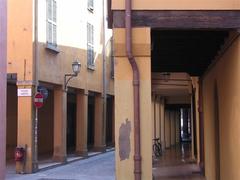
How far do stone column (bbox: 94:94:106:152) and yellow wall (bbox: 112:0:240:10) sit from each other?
19455 mm

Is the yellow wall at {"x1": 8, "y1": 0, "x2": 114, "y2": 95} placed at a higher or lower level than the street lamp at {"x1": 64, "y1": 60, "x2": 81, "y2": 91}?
higher

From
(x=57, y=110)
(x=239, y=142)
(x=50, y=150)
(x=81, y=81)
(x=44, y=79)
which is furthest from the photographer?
(x=50, y=150)

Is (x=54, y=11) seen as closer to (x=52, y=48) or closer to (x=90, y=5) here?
(x=52, y=48)

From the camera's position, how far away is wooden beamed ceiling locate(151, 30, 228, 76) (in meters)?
8.85

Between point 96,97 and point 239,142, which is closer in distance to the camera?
point 239,142

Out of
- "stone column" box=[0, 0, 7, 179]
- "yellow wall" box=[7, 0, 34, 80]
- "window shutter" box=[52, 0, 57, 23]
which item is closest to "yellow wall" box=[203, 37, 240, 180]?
"stone column" box=[0, 0, 7, 179]

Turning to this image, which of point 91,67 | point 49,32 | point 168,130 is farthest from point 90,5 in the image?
point 168,130

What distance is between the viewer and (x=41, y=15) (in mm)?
18391

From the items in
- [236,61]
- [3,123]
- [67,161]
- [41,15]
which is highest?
[41,15]

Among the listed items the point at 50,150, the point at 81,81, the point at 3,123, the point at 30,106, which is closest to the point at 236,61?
the point at 3,123

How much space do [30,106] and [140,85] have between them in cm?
1027

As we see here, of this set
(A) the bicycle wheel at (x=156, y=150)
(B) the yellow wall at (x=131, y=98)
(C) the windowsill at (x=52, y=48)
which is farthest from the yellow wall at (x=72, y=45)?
(B) the yellow wall at (x=131, y=98)

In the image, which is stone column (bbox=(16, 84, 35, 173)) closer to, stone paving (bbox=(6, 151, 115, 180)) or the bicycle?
stone paving (bbox=(6, 151, 115, 180))

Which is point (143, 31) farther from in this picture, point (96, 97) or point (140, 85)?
point (96, 97)
